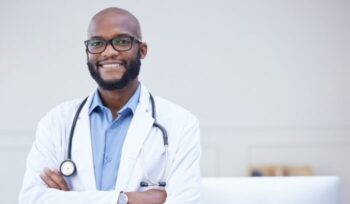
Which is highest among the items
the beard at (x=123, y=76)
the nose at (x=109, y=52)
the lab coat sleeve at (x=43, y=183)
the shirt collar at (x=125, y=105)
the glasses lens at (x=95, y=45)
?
the glasses lens at (x=95, y=45)

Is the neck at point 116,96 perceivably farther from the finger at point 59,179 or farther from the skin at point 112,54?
the finger at point 59,179

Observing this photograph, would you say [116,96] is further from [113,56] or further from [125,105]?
[113,56]

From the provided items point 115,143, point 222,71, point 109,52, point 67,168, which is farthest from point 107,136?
point 222,71

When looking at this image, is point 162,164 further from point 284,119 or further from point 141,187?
Result: point 284,119

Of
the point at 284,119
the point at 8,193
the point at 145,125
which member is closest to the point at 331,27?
the point at 284,119

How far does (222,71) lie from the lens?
9.46 ft

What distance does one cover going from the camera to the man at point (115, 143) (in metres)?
1.36

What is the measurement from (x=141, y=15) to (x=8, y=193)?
1359mm

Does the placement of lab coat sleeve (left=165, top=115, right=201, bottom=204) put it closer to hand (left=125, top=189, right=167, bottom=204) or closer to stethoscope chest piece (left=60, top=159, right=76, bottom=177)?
hand (left=125, top=189, right=167, bottom=204)

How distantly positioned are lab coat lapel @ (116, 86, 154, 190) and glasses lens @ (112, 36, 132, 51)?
0.59ft

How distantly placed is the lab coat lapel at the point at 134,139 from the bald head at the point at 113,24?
23 cm

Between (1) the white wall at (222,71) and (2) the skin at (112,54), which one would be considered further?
(1) the white wall at (222,71)

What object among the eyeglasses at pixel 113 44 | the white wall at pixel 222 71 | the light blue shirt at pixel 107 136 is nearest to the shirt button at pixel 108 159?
the light blue shirt at pixel 107 136

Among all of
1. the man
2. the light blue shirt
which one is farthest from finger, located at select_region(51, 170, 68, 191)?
the light blue shirt
